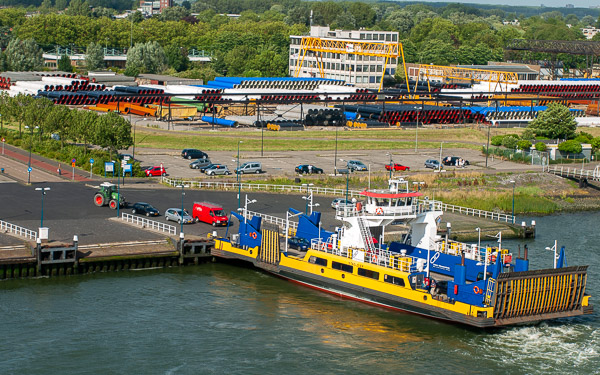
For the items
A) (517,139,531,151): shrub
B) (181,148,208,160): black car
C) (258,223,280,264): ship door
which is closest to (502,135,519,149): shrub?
(517,139,531,151): shrub

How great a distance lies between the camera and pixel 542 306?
57.5 meters

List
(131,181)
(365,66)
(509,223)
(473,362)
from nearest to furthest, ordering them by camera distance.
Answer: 1. (473,362)
2. (509,223)
3. (131,181)
4. (365,66)

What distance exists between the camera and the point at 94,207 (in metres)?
83.4

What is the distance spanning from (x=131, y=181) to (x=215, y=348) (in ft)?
155

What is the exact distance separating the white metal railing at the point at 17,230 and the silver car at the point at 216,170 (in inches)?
1266

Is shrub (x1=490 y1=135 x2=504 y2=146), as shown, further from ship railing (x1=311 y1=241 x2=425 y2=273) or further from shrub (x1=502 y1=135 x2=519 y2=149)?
ship railing (x1=311 y1=241 x2=425 y2=273)

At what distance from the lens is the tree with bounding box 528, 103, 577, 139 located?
135500 mm

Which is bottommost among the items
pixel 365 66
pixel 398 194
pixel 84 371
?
pixel 84 371

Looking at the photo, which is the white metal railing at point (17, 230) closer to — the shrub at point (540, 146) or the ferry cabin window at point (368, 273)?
the ferry cabin window at point (368, 273)

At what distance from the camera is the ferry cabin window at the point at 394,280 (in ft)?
200

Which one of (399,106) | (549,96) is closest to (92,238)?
(399,106)

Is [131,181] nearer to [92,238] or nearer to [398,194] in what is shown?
[92,238]

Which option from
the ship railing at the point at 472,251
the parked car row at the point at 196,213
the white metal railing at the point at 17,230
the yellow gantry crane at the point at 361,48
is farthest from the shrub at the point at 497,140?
the white metal railing at the point at 17,230

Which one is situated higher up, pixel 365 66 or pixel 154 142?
pixel 365 66
